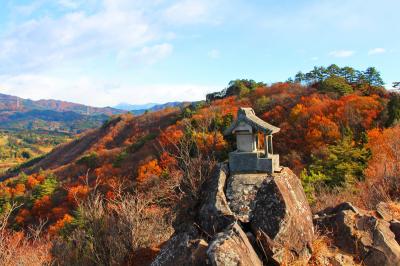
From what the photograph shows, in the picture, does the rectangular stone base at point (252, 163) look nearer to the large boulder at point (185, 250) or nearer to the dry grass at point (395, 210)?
the large boulder at point (185, 250)

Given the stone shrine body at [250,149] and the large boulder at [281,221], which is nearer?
the large boulder at [281,221]

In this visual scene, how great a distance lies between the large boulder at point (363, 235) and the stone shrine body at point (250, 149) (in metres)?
2.07

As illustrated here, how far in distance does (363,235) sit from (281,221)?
2519 millimetres

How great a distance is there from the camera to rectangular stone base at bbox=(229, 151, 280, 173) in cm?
838

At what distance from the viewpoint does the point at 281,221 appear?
23.9 ft

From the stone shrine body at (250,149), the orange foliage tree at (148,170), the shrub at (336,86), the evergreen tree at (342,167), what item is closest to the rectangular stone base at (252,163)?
the stone shrine body at (250,149)

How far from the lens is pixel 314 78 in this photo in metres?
54.9

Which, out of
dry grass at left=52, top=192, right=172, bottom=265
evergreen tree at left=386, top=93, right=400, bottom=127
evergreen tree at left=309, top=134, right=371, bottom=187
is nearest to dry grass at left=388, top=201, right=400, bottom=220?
dry grass at left=52, top=192, right=172, bottom=265

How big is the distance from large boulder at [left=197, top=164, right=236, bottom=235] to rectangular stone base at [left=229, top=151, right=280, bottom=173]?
0.47 m

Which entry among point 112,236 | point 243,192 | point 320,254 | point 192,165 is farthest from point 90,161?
point 320,254

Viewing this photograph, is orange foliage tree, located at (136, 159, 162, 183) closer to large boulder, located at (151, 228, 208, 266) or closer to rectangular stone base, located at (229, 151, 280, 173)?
rectangular stone base, located at (229, 151, 280, 173)

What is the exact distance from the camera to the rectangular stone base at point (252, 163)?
330 inches

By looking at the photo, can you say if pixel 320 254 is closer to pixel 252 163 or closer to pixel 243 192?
pixel 243 192

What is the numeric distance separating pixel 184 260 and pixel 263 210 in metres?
1.98
